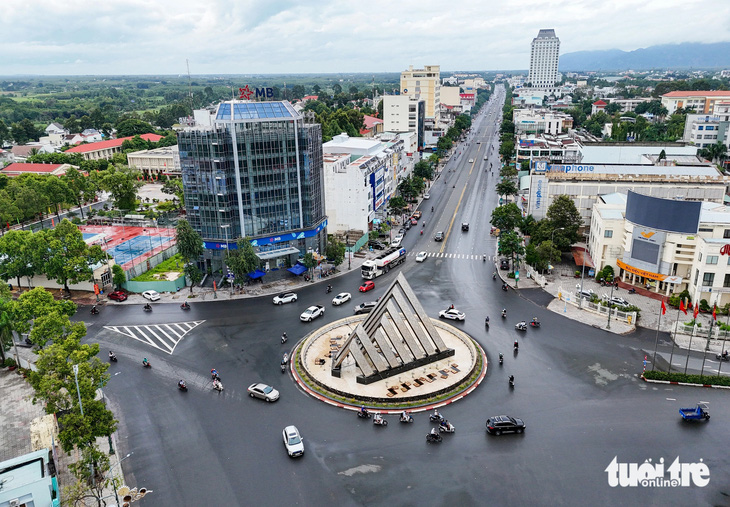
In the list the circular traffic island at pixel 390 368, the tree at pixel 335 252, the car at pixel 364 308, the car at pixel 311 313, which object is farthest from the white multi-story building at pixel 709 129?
the car at pixel 311 313

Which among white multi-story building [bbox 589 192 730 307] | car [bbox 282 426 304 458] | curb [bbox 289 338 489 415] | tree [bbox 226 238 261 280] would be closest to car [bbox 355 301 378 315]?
curb [bbox 289 338 489 415]

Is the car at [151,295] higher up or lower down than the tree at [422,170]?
lower down

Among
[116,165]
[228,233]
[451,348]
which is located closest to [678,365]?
[451,348]

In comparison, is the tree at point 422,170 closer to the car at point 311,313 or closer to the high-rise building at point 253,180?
the high-rise building at point 253,180

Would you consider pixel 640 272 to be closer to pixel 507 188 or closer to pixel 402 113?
pixel 507 188

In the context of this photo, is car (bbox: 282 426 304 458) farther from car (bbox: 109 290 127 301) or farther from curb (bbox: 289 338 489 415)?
car (bbox: 109 290 127 301)

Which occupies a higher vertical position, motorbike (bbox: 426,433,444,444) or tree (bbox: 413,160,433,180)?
tree (bbox: 413,160,433,180)

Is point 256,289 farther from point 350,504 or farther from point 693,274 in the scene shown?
point 693,274

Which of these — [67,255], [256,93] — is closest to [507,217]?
[256,93]
